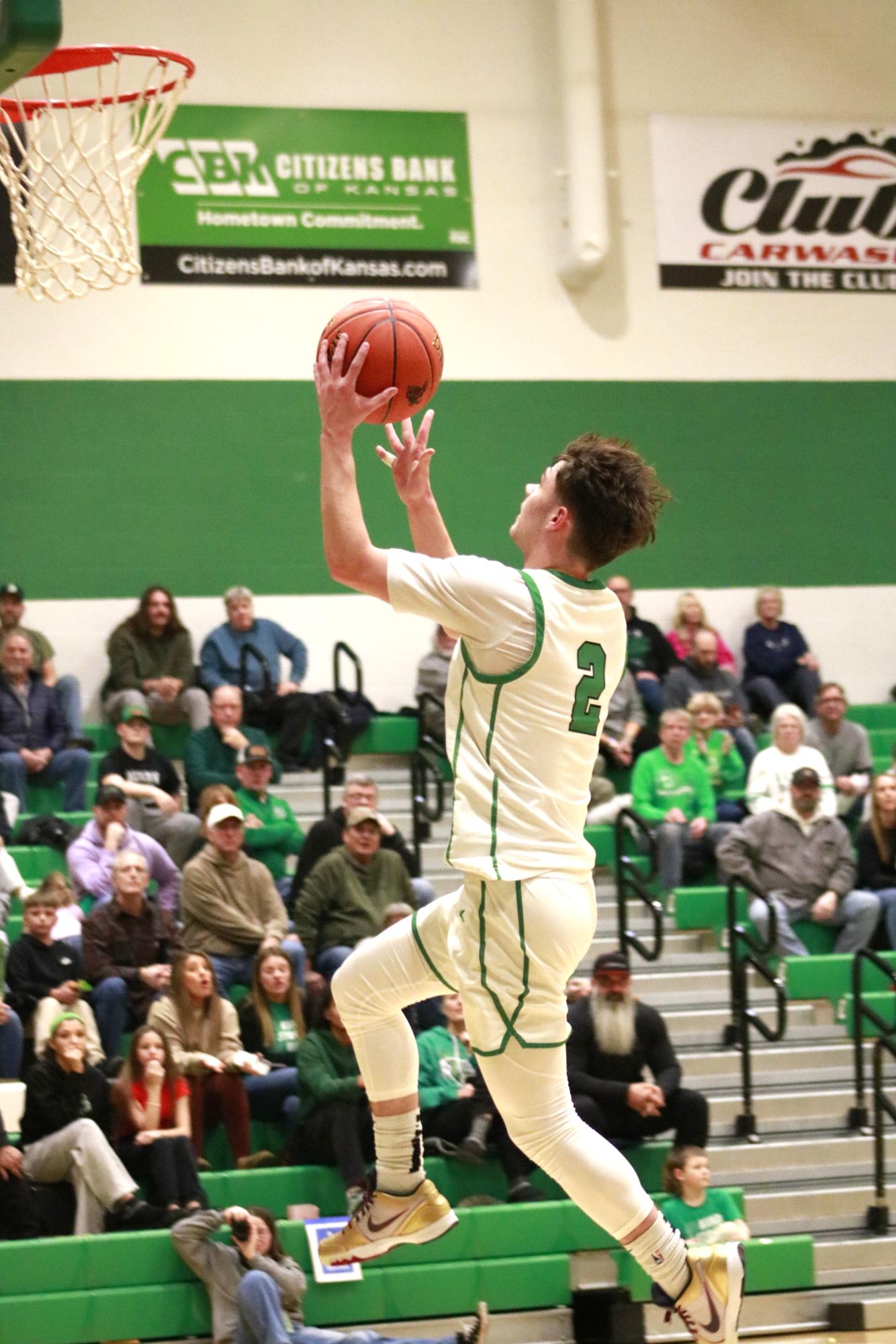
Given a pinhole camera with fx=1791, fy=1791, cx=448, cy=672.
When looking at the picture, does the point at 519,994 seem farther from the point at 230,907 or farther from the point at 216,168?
the point at 216,168

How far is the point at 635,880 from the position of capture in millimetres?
10852

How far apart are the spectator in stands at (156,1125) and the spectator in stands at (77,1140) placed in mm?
87

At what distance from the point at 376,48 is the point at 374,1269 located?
954 cm

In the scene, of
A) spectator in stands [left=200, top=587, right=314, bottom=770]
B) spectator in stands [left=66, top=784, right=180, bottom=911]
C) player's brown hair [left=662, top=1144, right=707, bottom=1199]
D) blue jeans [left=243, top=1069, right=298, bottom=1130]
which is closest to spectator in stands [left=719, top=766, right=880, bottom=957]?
player's brown hair [left=662, top=1144, right=707, bottom=1199]

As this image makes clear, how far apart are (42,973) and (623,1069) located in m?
2.90

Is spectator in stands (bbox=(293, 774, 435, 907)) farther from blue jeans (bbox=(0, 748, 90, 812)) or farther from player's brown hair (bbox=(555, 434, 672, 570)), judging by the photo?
player's brown hair (bbox=(555, 434, 672, 570))

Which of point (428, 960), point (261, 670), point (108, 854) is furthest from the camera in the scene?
point (261, 670)

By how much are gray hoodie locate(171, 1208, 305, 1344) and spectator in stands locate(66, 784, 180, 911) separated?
237cm

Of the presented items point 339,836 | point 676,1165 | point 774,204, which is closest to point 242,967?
point 339,836

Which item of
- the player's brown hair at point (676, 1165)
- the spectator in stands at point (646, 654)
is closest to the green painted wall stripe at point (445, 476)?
the spectator in stands at point (646, 654)

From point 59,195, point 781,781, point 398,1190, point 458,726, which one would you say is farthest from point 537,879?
point 781,781

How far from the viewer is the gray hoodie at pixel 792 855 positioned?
10.8m

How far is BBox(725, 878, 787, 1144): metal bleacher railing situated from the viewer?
9.52m

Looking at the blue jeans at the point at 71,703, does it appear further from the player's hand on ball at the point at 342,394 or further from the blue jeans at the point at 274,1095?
the player's hand on ball at the point at 342,394
